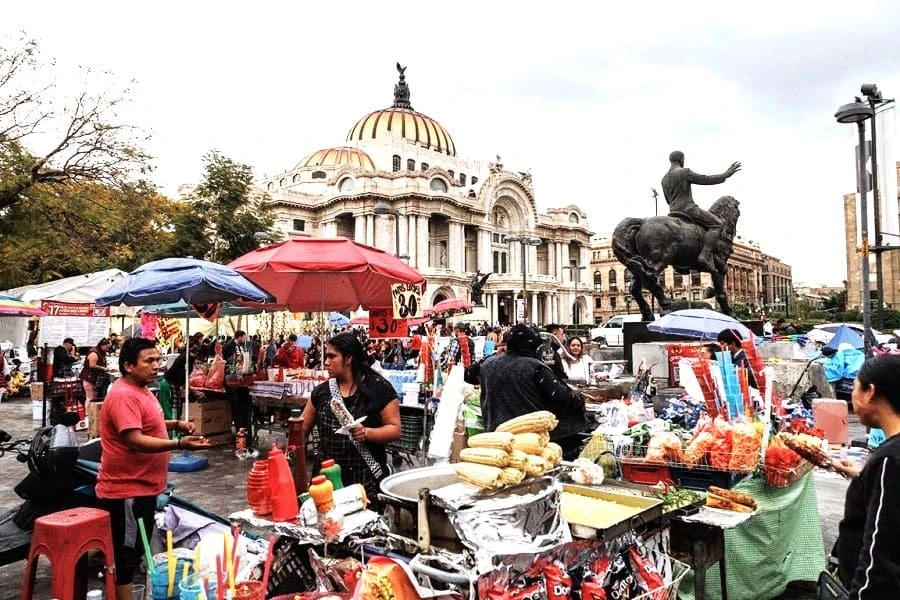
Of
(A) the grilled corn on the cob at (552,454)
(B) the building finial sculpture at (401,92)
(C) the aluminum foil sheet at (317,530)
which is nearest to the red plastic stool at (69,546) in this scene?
(C) the aluminum foil sheet at (317,530)

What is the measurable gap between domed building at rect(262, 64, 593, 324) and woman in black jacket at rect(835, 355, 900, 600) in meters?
45.6

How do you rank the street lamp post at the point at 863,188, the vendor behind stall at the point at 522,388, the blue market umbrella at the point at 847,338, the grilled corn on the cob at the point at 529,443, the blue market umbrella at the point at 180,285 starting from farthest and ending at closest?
1. the blue market umbrella at the point at 847,338
2. the street lamp post at the point at 863,188
3. the blue market umbrella at the point at 180,285
4. the vendor behind stall at the point at 522,388
5. the grilled corn on the cob at the point at 529,443

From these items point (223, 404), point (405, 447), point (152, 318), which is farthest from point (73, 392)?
point (405, 447)

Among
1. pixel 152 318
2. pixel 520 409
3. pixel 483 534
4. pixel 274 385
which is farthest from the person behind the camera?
pixel 152 318

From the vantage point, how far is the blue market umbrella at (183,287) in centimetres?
679

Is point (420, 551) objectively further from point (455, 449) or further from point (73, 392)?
point (73, 392)

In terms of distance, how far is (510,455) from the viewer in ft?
8.94

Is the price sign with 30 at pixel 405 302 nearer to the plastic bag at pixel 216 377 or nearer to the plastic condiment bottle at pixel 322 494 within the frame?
the plastic bag at pixel 216 377

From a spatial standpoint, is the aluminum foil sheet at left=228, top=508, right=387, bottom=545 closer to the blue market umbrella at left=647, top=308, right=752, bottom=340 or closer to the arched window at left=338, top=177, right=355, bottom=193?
the blue market umbrella at left=647, top=308, right=752, bottom=340

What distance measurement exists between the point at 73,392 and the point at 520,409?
989 centimetres

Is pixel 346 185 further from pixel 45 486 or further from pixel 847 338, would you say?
pixel 45 486

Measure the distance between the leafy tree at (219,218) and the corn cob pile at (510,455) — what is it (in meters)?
24.9

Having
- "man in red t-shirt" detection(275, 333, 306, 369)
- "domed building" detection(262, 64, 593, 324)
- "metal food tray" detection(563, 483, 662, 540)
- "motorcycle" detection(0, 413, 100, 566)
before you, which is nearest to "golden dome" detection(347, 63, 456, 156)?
"domed building" detection(262, 64, 593, 324)

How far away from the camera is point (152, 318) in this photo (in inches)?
414
